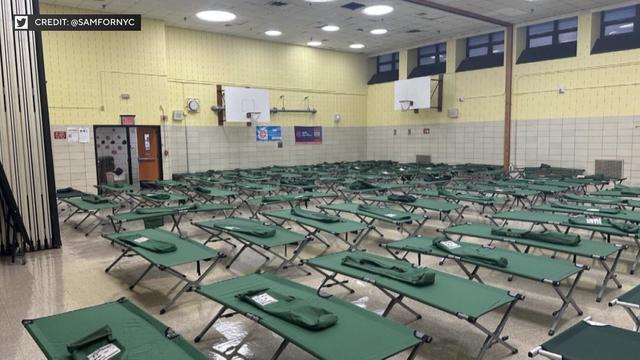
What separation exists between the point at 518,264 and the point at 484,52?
37.8 ft

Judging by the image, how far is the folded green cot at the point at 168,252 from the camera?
4.05 metres

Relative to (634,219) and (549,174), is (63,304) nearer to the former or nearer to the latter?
(634,219)

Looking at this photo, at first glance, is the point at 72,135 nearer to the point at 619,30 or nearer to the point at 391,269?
the point at 391,269

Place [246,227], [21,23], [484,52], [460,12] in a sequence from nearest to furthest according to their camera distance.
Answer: [21,23] < [246,227] < [460,12] < [484,52]

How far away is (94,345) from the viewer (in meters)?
2.41

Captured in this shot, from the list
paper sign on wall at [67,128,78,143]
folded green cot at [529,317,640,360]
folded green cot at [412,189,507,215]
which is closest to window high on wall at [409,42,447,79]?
folded green cot at [412,189,507,215]

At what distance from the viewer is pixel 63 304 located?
4.15 m

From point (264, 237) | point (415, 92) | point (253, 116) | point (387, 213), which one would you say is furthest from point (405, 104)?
point (264, 237)

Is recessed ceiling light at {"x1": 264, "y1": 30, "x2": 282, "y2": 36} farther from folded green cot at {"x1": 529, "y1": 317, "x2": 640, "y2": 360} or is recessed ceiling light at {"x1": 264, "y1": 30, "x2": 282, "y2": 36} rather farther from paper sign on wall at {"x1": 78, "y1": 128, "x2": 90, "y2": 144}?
folded green cot at {"x1": 529, "y1": 317, "x2": 640, "y2": 360}

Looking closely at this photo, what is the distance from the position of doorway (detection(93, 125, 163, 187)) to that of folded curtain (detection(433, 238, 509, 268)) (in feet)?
30.9

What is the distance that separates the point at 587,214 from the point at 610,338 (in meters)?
4.03

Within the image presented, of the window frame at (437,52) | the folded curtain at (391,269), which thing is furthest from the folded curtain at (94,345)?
the window frame at (437,52)

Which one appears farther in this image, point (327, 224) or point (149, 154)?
point (149, 154)

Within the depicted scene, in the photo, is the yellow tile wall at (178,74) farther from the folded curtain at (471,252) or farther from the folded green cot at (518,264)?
the folded curtain at (471,252)
